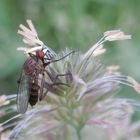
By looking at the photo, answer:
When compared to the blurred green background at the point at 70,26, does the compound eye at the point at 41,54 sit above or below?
below

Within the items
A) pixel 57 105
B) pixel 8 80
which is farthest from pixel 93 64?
pixel 8 80

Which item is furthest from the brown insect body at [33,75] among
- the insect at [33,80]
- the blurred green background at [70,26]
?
the blurred green background at [70,26]

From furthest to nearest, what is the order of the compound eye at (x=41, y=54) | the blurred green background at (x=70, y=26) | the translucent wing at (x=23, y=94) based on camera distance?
the blurred green background at (x=70, y=26)
the compound eye at (x=41, y=54)
the translucent wing at (x=23, y=94)

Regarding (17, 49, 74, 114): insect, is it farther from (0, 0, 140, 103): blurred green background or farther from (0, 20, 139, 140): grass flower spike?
(0, 0, 140, 103): blurred green background

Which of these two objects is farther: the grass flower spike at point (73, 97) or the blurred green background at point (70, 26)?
the blurred green background at point (70, 26)

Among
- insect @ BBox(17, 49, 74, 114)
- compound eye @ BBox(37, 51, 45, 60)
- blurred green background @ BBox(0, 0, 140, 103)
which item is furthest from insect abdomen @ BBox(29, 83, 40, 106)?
blurred green background @ BBox(0, 0, 140, 103)

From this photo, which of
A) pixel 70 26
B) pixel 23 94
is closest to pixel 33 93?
pixel 23 94

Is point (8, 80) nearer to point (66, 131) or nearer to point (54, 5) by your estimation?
point (54, 5)

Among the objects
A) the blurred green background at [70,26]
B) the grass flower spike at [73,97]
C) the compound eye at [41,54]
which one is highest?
the blurred green background at [70,26]

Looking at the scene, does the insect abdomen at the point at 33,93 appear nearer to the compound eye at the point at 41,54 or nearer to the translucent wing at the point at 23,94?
the translucent wing at the point at 23,94
